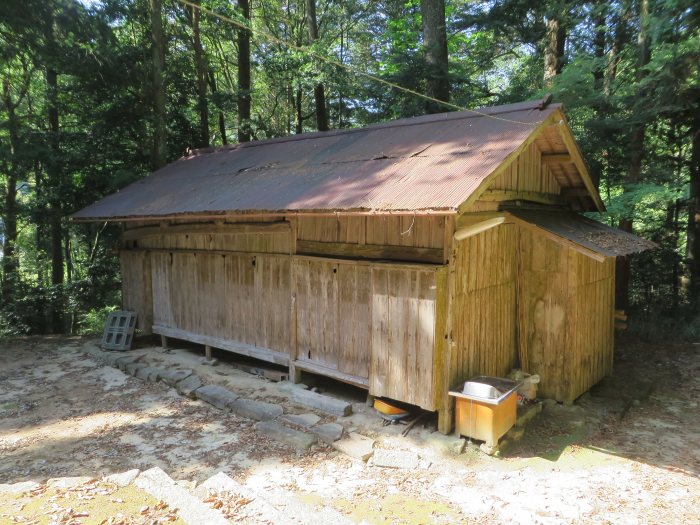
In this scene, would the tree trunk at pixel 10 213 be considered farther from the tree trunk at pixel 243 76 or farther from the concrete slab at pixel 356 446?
the concrete slab at pixel 356 446

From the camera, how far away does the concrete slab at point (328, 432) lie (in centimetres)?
573

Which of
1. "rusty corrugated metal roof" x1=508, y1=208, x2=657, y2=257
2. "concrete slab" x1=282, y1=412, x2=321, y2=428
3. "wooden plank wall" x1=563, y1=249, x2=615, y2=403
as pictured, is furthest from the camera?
"wooden plank wall" x1=563, y1=249, x2=615, y2=403

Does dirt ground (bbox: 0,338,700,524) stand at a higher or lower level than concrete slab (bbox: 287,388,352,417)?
lower

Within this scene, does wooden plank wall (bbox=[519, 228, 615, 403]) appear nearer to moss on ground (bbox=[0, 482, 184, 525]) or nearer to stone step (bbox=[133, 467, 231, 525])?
stone step (bbox=[133, 467, 231, 525])

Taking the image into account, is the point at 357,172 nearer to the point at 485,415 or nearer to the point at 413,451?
the point at 485,415

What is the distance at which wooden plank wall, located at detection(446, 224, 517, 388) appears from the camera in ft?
19.3

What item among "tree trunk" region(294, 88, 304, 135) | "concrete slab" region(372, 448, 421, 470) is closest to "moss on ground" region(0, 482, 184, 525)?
"concrete slab" region(372, 448, 421, 470)

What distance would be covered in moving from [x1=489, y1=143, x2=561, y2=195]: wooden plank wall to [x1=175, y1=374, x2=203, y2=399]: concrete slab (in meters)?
5.67

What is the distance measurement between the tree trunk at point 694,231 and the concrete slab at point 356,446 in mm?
9953

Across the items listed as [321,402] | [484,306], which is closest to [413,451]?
[321,402]

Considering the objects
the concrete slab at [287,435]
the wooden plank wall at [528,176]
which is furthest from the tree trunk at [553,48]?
the concrete slab at [287,435]

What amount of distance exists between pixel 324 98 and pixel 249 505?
16.4 m

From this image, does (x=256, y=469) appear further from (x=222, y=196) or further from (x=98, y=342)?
(x=98, y=342)

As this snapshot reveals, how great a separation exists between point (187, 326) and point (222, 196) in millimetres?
3127
